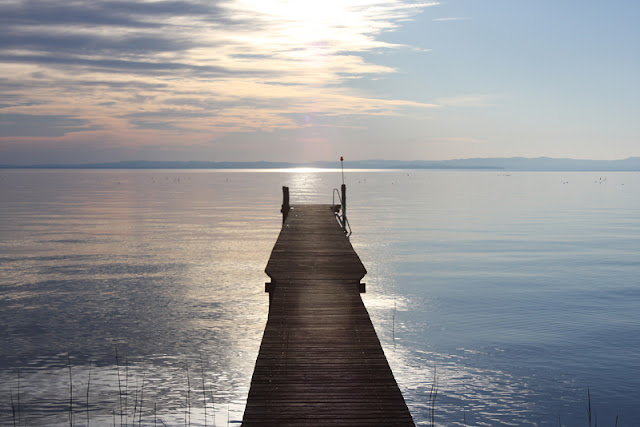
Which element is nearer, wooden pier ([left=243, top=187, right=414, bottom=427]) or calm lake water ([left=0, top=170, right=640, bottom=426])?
wooden pier ([left=243, top=187, right=414, bottom=427])

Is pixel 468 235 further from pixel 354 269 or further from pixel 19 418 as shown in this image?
pixel 19 418

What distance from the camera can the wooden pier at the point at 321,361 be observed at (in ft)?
29.5

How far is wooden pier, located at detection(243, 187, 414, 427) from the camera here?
8.98 meters

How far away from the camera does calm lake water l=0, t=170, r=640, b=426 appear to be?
13516 mm

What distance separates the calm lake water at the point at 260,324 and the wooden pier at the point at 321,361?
230 centimetres

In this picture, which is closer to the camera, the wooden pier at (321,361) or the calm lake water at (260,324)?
the wooden pier at (321,361)

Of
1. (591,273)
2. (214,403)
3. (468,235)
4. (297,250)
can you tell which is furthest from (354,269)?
(468,235)

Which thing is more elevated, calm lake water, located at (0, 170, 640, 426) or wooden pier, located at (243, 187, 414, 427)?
wooden pier, located at (243, 187, 414, 427)

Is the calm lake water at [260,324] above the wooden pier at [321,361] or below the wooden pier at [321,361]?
below

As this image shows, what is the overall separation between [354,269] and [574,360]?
22.1ft

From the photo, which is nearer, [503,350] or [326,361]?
[326,361]

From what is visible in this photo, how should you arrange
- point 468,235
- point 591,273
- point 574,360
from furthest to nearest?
point 468,235
point 591,273
point 574,360

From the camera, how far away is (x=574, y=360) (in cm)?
1634

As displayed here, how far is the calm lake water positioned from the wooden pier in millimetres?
2295
